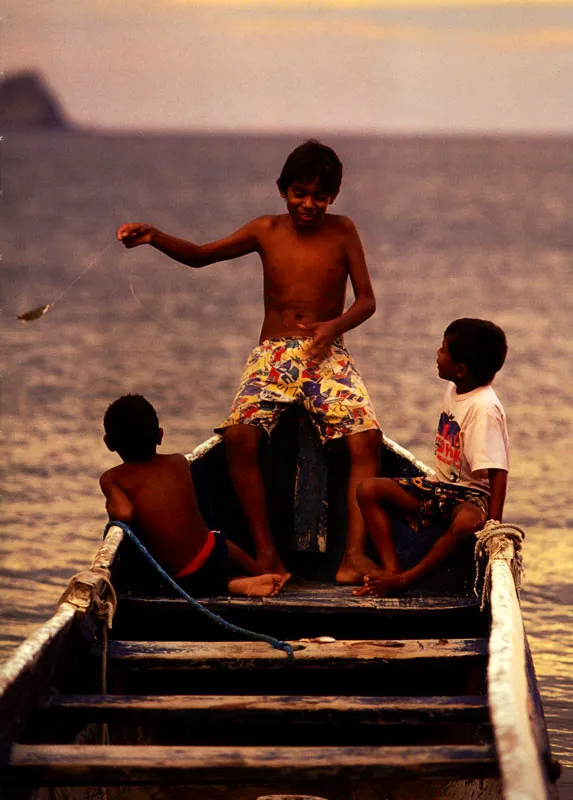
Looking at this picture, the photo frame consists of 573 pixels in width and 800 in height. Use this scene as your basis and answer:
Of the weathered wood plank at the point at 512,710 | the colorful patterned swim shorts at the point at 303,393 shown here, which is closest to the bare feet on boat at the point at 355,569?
the colorful patterned swim shorts at the point at 303,393

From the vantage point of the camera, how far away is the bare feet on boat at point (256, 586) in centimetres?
446

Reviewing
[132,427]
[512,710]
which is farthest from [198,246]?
[512,710]

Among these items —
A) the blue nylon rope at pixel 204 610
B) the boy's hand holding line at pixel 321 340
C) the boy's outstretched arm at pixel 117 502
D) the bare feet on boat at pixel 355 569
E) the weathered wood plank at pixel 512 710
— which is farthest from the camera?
the boy's hand holding line at pixel 321 340

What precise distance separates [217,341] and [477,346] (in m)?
15.6

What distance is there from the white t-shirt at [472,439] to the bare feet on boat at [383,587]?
0.42 metres

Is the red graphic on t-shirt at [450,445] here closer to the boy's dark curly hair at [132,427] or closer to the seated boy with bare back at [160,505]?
the seated boy with bare back at [160,505]

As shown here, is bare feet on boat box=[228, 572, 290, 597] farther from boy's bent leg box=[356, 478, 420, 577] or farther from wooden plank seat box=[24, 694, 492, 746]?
wooden plank seat box=[24, 694, 492, 746]

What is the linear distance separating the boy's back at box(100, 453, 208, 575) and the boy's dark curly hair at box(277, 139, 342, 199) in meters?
1.32

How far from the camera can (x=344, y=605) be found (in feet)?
14.0

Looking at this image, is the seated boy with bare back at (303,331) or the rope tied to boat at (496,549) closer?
the rope tied to boat at (496,549)

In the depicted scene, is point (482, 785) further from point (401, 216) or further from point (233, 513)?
point (401, 216)

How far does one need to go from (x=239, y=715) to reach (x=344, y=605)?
99 cm

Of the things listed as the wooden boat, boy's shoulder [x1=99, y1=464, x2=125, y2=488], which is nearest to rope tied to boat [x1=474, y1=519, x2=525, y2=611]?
the wooden boat

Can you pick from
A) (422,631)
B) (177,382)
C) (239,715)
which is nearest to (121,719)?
(239,715)
